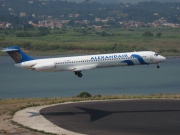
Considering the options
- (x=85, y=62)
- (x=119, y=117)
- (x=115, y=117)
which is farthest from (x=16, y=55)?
(x=119, y=117)

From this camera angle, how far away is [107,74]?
167500 mm

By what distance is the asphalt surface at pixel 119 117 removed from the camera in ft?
206

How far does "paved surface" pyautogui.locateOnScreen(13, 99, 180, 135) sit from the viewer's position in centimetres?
6284

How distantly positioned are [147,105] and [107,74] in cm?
8815

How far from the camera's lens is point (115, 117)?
232ft

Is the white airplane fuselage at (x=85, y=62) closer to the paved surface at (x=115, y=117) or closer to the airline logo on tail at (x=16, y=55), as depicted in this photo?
the airline logo on tail at (x=16, y=55)

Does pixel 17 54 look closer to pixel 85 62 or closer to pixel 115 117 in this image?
pixel 85 62

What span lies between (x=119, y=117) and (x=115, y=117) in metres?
0.45

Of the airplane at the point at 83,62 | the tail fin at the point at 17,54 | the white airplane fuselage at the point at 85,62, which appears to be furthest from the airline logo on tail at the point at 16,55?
the white airplane fuselage at the point at 85,62

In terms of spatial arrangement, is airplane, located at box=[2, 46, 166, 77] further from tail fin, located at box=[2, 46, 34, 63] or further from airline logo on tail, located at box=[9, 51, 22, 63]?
airline logo on tail, located at box=[9, 51, 22, 63]

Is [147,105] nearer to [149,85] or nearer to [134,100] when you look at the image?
[134,100]

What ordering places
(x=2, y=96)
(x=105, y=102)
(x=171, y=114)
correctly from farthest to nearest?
(x=2, y=96) → (x=105, y=102) → (x=171, y=114)

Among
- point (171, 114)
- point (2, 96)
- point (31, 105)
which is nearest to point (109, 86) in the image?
Result: point (2, 96)

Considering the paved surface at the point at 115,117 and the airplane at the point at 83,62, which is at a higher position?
the airplane at the point at 83,62
